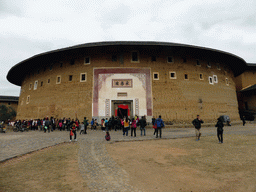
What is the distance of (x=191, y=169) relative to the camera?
13.9 ft

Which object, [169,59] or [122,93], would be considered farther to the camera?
[169,59]

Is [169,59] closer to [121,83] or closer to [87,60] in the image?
[121,83]

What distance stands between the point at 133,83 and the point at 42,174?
562 inches

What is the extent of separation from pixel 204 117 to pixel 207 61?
23.4ft

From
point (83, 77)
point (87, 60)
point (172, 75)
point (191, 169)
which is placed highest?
point (87, 60)

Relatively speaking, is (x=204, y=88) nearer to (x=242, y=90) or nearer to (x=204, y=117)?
(x=204, y=117)

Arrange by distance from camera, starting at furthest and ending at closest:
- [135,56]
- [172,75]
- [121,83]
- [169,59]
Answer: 1. [169,59]
2. [172,75]
3. [135,56]
4. [121,83]

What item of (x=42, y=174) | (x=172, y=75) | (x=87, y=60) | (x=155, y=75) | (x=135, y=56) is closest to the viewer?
(x=42, y=174)

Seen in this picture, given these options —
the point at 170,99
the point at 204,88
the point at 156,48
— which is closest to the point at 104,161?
the point at 170,99

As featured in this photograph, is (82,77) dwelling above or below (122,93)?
above

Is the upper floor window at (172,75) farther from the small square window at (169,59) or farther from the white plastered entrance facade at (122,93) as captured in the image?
the white plastered entrance facade at (122,93)

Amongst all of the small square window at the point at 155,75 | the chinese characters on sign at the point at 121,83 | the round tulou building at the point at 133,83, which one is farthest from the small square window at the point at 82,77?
the small square window at the point at 155,75

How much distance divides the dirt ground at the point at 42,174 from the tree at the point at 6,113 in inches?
1227

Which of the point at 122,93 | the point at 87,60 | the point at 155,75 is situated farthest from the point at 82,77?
the point at 155,75
